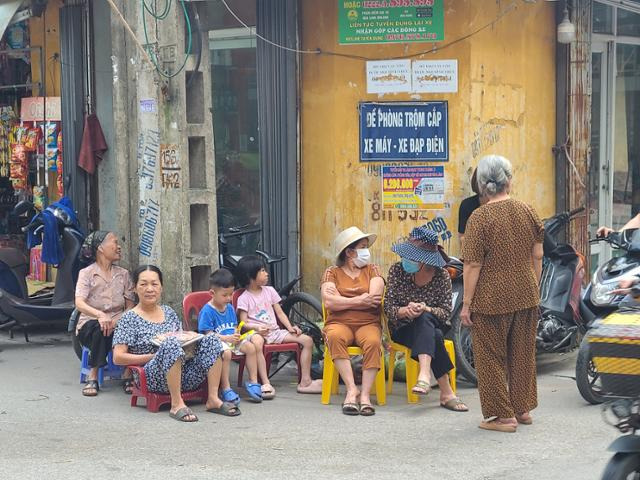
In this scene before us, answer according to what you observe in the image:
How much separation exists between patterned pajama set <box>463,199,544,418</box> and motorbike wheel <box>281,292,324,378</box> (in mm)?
1862

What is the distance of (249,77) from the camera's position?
10219 mm

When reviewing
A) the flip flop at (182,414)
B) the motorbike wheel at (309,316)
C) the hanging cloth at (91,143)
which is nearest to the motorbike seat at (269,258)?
the motorbike wheel at (309,316)

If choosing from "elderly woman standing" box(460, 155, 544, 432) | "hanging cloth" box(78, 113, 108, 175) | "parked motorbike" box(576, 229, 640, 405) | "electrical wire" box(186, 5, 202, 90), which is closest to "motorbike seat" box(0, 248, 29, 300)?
"hanging cloth" box(78, 113, 108, 175)

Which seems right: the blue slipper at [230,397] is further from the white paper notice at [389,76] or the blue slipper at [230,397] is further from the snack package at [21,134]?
the snack package at [21,134]

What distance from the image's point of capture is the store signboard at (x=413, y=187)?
932cm

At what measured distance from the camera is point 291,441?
683cm

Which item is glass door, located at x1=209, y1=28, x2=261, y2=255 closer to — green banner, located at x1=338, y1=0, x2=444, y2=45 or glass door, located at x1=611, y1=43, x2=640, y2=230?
green banner, located at x1=338, y1=0, x2=444, y2=45

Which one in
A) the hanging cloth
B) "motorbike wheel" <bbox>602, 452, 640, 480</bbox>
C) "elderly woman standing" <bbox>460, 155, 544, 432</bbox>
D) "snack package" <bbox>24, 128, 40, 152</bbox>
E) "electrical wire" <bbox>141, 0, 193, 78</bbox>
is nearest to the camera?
"motorbike wheel" <bbox>602, 452, 640, 480</bbox>

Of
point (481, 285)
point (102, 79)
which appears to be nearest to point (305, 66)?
point (102, 79)

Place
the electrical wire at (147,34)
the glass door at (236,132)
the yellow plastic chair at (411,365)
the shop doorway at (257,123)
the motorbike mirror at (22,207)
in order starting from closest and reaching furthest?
the yellow plastic chair at (411,365)
the electrical wire at (147,34)
the shop doorway at (257,123)
the glass door at (236,132)
the motorbike mirror at (22,207)

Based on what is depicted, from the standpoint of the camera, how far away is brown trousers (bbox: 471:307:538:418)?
6918mm

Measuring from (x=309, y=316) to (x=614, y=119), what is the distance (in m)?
4.18

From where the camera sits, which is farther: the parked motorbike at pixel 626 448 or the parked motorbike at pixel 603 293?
the parked motorbike at pixel 603 293

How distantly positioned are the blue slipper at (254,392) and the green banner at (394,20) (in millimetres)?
3152
